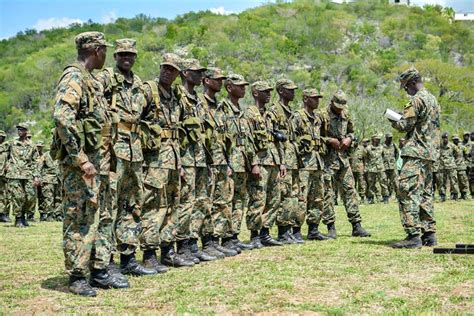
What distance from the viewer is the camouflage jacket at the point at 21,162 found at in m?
15.0

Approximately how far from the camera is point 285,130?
10.0m

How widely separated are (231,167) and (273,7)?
109 metres

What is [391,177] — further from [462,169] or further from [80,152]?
[80,152]

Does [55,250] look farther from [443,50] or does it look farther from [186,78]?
[443,50]

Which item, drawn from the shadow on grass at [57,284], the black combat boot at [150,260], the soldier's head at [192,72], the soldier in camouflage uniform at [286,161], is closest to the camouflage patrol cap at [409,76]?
the soldier in camouflage uniform at [286,161]

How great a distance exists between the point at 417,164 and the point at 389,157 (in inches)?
576

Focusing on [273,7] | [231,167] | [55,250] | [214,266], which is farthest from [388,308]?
[273,7]

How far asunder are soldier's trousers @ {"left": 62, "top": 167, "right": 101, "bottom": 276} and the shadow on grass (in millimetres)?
373

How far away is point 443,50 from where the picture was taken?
84750mm

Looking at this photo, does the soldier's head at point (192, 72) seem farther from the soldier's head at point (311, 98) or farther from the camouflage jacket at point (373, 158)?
the camouflage jacket at point (373, 158)

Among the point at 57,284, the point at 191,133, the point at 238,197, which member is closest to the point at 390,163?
the point at 238,197

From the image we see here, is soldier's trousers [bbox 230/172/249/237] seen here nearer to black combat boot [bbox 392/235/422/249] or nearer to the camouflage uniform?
black combat boot [bbox 392/235/422/249]

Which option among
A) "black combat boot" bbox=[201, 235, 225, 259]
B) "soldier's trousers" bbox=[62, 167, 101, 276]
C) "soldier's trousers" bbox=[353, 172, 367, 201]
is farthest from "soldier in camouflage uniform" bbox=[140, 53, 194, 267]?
"soldier's trousers" bbox=[353, 172, 367, 201]

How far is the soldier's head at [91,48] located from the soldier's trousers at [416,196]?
188 inches
